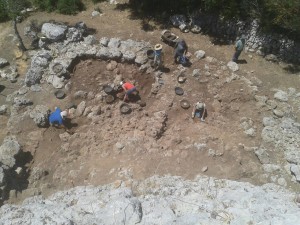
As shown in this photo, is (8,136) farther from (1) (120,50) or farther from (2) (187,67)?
(2) (187,67)

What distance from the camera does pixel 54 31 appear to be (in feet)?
58.6

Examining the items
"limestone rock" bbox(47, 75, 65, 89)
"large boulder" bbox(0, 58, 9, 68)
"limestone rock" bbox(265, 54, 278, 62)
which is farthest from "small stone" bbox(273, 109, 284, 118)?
"large boulder" bbox(0, 58, 9, 68)

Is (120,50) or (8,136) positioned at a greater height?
(120,50)

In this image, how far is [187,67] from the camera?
1753cm

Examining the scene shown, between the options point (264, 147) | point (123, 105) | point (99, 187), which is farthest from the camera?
point (123, 105)

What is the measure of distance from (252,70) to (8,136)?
Answer: 11.9m

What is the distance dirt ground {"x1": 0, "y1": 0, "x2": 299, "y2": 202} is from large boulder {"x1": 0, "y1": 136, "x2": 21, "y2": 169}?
57cm

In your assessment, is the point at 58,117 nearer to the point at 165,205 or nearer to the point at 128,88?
the point at 128,88

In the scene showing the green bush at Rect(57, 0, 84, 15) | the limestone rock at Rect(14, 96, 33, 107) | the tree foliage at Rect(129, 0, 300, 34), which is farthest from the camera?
the green bush at Rect(57, 0, 84, 15)

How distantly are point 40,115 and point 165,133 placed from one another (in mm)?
5568

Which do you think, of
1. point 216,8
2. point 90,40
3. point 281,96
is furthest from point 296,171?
point 90,40

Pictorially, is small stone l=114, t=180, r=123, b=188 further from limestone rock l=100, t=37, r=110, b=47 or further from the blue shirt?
limestone rock l=100, t=37, r=110, b=47

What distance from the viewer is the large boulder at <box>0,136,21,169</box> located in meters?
13.8

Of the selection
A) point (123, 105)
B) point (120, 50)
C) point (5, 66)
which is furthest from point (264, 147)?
point (5, 66)
